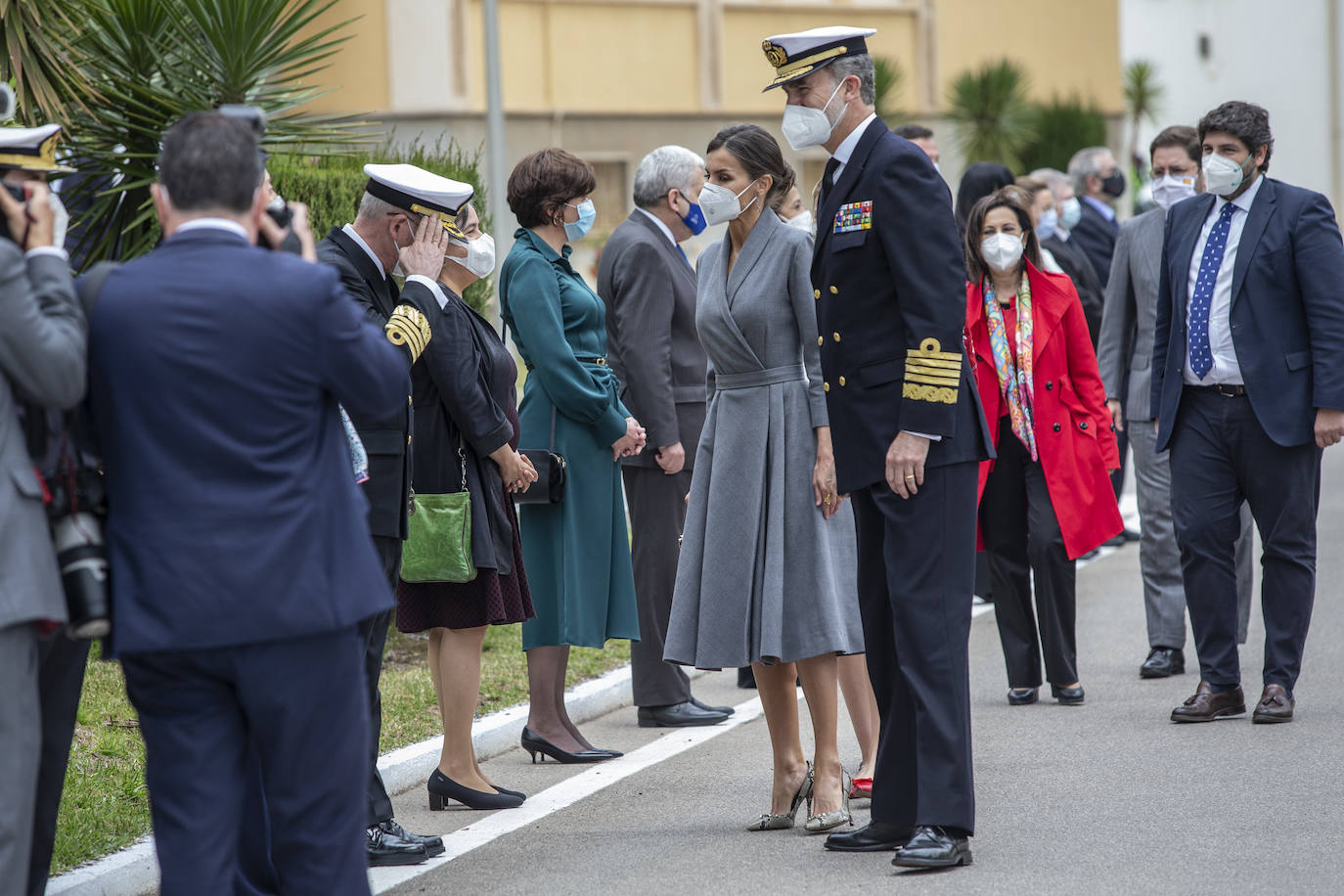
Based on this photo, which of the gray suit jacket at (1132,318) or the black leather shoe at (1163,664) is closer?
the black leather shoe at (1163,664)

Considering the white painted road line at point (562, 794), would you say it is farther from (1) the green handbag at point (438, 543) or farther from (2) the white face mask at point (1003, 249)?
(2) the white face mask at point (1003, 249)

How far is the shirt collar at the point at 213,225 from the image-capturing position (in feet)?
11.9

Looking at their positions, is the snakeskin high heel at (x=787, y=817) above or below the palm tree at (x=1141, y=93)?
below

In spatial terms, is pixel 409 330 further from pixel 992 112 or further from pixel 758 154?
pixel 992 112

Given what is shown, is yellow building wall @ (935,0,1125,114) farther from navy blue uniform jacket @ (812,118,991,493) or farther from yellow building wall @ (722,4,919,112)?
navy blue uniform jacket @ (812,118,991,493)

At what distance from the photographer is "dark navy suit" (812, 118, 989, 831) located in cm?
507

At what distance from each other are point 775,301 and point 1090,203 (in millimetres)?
7235

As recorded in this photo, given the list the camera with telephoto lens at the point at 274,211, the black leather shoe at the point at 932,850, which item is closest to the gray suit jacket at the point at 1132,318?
the black leather shoe at the point at 932,850

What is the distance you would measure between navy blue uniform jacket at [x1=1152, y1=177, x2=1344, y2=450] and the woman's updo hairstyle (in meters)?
2.20

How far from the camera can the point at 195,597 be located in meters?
3.57

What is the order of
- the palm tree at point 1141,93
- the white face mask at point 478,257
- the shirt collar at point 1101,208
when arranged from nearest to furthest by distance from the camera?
the white face mask at point 478,257
the shirt collar at point 1101,208
the palm tree at point 1141,93

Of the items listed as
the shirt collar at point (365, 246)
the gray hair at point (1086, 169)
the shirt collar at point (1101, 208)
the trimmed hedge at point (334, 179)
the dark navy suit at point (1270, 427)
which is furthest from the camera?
the gray hair at point (1086, 169)

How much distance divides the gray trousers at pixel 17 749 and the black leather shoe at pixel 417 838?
1822mm

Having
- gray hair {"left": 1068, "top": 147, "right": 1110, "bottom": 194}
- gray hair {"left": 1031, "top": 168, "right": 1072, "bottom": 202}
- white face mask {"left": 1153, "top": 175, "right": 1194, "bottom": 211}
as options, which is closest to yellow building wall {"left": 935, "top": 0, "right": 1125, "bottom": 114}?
gray hair {"left": 1068, "top": 147, "right": 1110, "bottom": 194}
